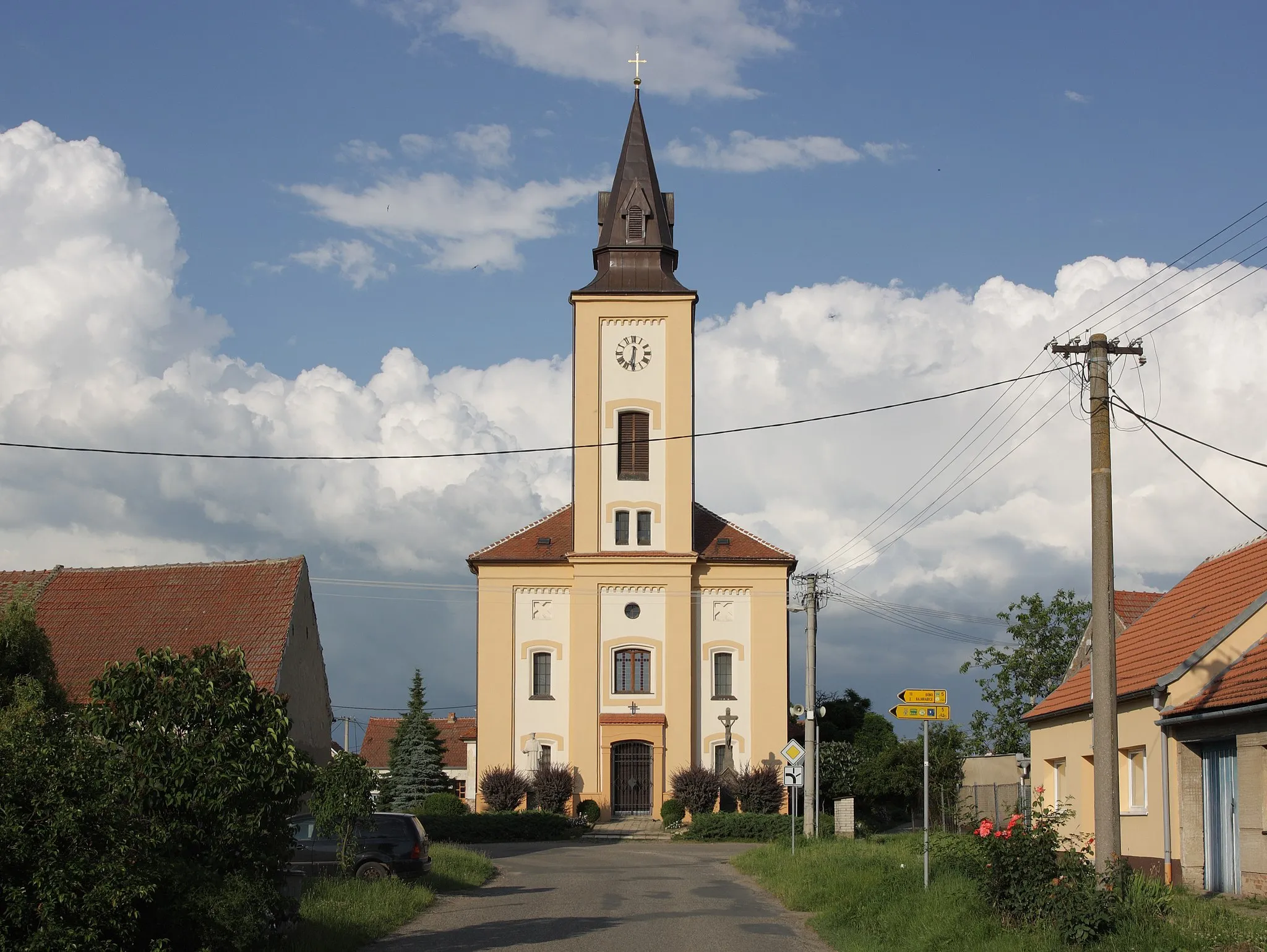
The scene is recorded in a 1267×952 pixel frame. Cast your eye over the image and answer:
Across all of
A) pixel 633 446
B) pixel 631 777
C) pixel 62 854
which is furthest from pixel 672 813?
pixel 62 854

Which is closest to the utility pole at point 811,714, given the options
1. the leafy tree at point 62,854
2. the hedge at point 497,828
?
the hedge at point 497,828

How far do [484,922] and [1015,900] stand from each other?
22.0ft

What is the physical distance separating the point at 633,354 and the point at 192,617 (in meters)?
21.0

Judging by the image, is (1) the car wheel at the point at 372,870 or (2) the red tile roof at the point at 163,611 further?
(2) the red tile roof at the point at 163,611

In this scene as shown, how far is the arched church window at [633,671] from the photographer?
161ft

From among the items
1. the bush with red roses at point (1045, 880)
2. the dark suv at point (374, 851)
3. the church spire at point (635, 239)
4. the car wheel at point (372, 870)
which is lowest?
the car wheel at point (372, 870)

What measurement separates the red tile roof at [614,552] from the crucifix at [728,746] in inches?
218

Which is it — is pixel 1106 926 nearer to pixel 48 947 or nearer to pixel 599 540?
pixel 48 947

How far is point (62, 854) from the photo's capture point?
9.91 meters

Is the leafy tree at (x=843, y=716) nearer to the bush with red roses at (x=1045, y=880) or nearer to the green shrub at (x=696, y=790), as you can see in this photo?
the green shrub at (x=696, y=790)

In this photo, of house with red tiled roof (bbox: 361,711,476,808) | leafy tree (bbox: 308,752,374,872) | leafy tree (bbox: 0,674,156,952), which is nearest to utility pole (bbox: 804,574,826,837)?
leafy tree (bbox: 308,752,374,872)

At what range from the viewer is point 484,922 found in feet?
56.7

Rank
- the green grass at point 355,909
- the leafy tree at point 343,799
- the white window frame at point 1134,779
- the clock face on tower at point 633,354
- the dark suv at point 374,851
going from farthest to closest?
the clock face on tower at point 633,354 < the white window frame at point 1134,779 < the dark suv at point 374,851 < the leafy tree at point 343,799 < the green grass at point 355,909

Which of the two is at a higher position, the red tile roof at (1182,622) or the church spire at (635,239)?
the church spire at (635,239)
